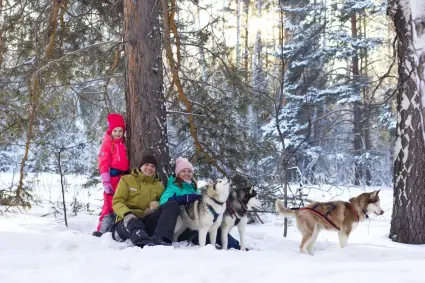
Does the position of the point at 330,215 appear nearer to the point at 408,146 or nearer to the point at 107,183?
the point at 408,146

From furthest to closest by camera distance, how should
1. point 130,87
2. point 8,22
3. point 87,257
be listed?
point 8,22 → point 130,87 → point 87,257

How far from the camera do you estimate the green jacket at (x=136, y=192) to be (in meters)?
5.02

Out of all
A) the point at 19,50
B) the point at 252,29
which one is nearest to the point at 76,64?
the point at 19,50

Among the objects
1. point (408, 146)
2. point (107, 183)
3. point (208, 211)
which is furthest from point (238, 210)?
point (408, 146)

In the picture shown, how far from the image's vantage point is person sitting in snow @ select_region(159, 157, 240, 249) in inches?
204

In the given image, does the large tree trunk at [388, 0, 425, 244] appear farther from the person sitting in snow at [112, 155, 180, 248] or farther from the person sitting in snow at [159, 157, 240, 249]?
the person sitting in snow at [112, 155, 180, 248]

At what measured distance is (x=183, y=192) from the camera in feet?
17.4

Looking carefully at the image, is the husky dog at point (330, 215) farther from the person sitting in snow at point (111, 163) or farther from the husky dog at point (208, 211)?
the person sitting in snow at point (111, 163)

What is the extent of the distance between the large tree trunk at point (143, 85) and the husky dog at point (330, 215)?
1.99 m

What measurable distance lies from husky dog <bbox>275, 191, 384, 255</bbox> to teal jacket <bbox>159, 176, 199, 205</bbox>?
4.09 feet

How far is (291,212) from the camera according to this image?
5559 mm

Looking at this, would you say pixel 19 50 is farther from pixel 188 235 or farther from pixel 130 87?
pixel 188 235

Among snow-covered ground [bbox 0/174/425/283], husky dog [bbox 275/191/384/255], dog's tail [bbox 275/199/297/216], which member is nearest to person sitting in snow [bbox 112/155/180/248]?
snow-covered ground [bbox 0/174/425/283]

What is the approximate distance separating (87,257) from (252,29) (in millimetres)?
19414
